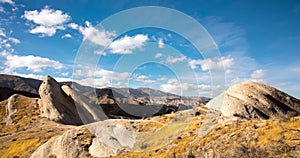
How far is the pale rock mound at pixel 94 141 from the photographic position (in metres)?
22.1

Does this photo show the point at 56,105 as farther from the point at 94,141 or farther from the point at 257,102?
Result: the point at 257,102

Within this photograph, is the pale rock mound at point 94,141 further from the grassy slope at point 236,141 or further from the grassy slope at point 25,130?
the grassy slope at point 25,130

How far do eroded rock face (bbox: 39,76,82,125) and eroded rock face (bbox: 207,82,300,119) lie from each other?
37.3m

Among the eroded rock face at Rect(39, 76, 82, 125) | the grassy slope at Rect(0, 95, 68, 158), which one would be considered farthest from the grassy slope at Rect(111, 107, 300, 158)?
the eroded rock face at Rect(39, 76, 82, 125)

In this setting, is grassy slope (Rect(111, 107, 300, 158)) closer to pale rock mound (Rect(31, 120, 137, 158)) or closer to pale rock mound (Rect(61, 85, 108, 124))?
pale rock mound (Rect(31, 120, 137, 158))

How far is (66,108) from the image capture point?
52.8m

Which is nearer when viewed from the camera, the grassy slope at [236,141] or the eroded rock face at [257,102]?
the grassy slope at [236,141]

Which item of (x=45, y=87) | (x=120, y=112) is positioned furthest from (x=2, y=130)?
(x=120, y=112)

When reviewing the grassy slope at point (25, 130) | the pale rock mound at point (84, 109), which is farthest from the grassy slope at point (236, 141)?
the pale rock mound at point (84, 109)

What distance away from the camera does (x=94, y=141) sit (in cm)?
2350

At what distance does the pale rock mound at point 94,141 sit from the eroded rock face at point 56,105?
24500 millimetres

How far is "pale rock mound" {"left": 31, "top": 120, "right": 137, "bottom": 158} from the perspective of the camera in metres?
22.1

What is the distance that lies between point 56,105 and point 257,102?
41.6 m

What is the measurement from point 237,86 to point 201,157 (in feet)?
28.4
